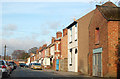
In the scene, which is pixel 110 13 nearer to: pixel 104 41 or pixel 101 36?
pixel 101 36

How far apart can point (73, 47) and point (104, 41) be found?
39.8ft

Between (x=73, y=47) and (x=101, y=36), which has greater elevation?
(x=101, y=36)

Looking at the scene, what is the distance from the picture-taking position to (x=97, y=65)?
2284cm

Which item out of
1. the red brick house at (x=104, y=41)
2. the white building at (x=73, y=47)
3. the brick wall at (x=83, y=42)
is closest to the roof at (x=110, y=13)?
the red brick house at (x=104, y=41)

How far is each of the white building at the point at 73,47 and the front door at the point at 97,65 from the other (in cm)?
794

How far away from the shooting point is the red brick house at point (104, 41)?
20375 mm

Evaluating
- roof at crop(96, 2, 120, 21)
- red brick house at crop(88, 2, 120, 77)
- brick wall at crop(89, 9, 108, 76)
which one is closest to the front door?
red brick house at crop(88, 2, 120, 77)

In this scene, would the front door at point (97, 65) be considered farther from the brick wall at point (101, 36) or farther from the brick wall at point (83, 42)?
the brick wall at point (83, 42)

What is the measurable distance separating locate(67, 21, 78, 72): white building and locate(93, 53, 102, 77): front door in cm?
794

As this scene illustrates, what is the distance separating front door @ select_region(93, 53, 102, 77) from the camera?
22.1 m

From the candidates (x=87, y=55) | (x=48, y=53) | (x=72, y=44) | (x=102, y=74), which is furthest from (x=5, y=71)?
(x=48, y=53)

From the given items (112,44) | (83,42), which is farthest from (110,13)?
(83,42)

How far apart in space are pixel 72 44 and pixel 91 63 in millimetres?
9402

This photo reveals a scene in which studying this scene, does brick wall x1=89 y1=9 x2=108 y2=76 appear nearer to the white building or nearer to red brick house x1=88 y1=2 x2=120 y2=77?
red brick house x1=88 y1=2 x2=120 y2=77
